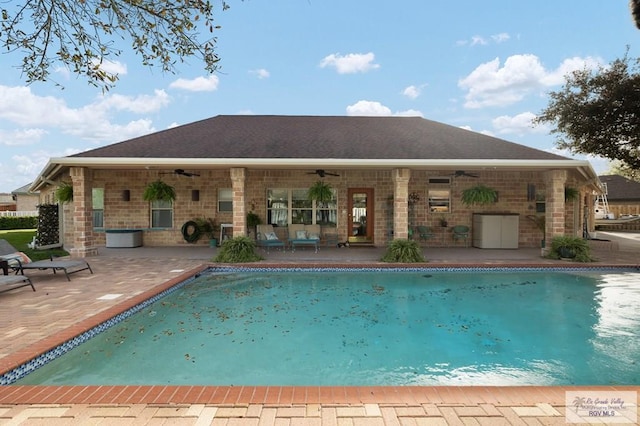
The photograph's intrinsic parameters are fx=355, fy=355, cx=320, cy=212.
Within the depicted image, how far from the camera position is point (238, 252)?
981 centimetres

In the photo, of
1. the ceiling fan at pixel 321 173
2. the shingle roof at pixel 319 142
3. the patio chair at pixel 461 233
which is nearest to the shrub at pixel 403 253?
the shingle roof at pixel 319 142

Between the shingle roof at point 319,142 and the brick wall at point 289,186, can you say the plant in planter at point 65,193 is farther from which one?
the shingle roof at point 319,142

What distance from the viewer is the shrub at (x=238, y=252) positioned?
31.8ft

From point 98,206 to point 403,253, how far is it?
11.4 meters

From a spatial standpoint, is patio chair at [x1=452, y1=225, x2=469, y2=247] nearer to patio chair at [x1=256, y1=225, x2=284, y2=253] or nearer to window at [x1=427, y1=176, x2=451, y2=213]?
window at [x1=427, y1=176, x2=451, y2=213]

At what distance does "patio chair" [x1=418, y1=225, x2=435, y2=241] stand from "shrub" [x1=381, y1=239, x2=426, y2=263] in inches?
107

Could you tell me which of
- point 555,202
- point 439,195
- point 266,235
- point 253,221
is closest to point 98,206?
point 253,221

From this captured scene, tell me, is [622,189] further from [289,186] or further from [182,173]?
[182,173]

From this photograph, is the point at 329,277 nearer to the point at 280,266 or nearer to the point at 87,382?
the point at 280,266

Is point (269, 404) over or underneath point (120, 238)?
underneath

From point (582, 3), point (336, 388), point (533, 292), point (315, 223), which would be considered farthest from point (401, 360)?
point (582, 3)

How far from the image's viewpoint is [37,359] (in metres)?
3.70

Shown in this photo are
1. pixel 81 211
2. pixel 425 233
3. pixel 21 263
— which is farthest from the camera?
pixel 425 233

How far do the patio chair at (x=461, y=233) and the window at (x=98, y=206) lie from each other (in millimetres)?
13098
